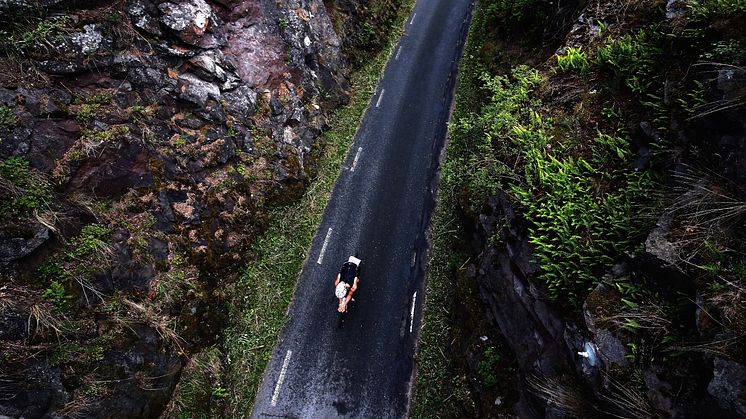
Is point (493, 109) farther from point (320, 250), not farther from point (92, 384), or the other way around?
point (92, 384)

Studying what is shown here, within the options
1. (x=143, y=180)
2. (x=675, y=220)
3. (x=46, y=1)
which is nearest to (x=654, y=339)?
(x=675, y=220)

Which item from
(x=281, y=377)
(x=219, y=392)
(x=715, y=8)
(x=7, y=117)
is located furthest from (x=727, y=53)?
(x=7, y=117)

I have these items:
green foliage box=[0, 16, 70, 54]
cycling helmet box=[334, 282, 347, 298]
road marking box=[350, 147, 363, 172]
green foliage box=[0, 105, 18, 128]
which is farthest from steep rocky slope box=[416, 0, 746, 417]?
green foliage box=[0, 16, 70, 54]

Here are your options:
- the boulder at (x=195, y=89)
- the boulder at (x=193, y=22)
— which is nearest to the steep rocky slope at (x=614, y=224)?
the boulder at (x=195, y=89)

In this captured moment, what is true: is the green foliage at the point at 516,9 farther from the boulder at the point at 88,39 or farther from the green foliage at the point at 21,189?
the green foliage at the point at 21,189

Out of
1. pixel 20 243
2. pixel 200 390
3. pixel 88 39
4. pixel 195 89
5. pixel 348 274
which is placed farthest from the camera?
pixel 195 89

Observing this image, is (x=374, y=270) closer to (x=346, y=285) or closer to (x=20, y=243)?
(x=346, y=285)
